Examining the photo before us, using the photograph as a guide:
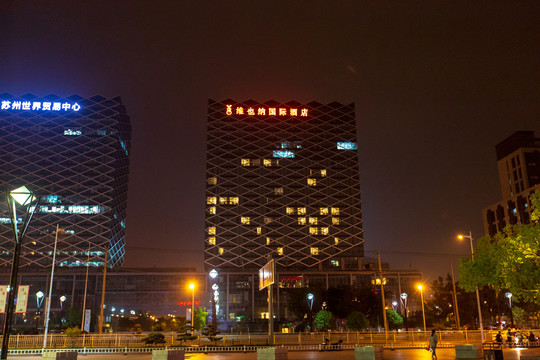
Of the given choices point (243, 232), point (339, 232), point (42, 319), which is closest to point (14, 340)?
point (42, 319)

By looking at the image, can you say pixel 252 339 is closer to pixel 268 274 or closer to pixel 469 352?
pixel 268 274

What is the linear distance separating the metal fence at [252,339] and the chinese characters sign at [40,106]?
474 feet

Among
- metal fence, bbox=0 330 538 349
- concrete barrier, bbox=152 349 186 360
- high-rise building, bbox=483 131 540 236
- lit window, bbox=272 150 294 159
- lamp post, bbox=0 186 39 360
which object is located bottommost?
metal fence, bbox=0 330 538 349

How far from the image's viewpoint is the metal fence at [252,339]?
3844 centimetres

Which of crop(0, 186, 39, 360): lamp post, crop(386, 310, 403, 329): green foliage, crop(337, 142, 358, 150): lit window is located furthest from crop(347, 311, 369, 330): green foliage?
crop(337, 142, 358, 150): lit window

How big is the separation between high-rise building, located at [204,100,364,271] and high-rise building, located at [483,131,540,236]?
4369 centimetres

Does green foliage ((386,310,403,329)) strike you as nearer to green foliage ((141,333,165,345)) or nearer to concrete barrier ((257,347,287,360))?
green foliage ((141,333,165,345))

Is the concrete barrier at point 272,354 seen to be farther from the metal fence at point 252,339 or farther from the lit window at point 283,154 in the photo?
the lit window at point 283,154

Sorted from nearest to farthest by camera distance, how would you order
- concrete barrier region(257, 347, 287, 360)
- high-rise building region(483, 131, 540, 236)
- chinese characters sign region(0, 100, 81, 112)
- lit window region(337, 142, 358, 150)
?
concrete barrier region(257, 347, 287, 360) → high-rise building region(483, 131, 540, 236) → lit window region(337, 142, 358, 150) → chinese characters sign region(0, 100, 81, 112)

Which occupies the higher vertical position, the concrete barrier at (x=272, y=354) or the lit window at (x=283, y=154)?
the lit window at (x=283, y=154)

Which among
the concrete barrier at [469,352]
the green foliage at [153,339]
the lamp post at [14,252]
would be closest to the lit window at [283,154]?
the green foliage at [153,339]

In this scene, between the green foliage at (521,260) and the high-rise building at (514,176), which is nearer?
the green foliage at (521,260)

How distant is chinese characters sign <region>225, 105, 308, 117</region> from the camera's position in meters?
166

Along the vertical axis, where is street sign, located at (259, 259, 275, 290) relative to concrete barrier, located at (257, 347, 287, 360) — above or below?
above
